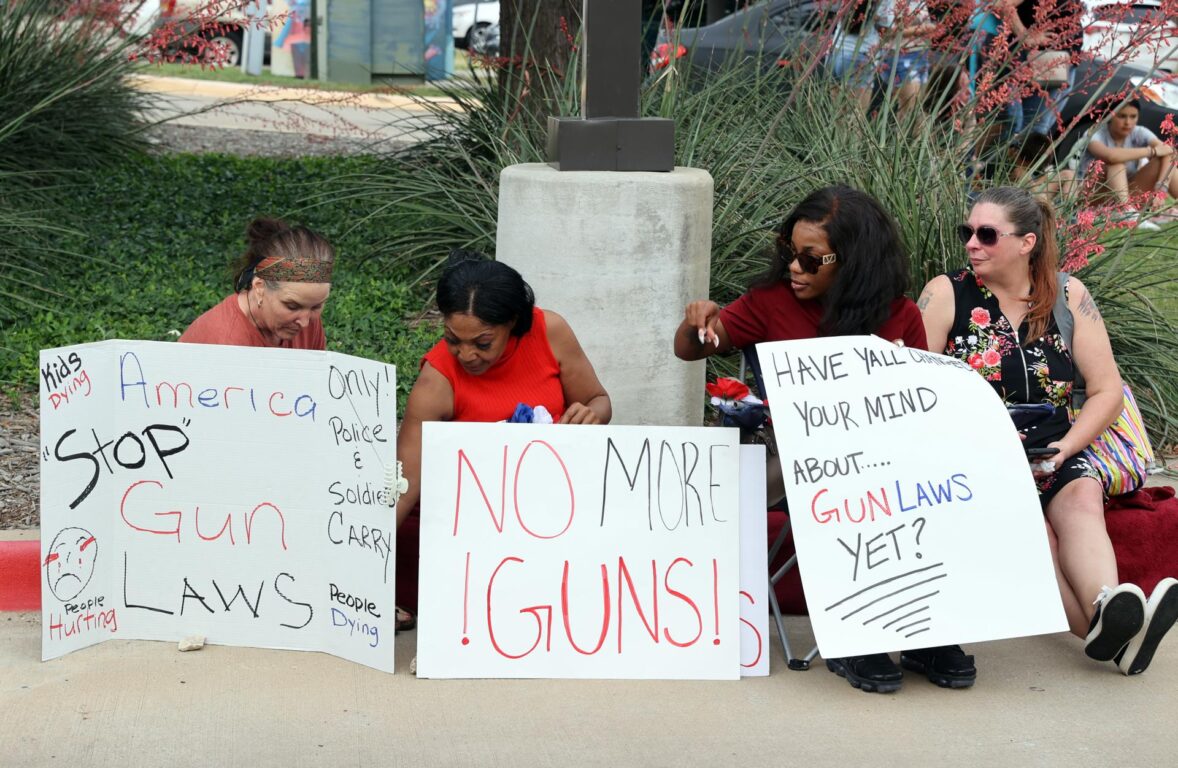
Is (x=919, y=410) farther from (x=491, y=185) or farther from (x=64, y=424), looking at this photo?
(x=491, y=185)

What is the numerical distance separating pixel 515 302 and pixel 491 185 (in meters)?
3.28

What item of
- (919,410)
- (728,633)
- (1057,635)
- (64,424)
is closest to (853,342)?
(919,410)

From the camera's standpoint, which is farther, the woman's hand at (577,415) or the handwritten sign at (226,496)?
the woman's hand at (577,415)

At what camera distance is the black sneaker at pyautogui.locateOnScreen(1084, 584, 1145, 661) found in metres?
4.05

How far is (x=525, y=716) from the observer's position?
3.87m

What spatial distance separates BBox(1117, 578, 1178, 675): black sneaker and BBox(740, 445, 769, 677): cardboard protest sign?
100 centimetres

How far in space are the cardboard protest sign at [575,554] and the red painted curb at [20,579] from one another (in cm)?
128

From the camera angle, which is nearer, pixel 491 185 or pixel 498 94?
pixel 491 185

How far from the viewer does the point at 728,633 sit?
4.14m

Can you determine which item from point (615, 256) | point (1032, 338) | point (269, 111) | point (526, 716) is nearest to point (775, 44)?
point (615, 256)

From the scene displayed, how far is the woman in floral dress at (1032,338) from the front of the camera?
4.48 metres

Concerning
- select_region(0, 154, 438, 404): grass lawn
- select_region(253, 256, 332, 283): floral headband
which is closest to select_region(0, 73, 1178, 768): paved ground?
select_region(253, 256, 332, 283): floral headband

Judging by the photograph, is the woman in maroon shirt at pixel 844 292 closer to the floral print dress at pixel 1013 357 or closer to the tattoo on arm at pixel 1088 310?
the floral print dress at pixel 1013 357

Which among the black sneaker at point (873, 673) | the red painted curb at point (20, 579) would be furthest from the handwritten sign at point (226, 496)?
the black sneaker at point (873, 673)
